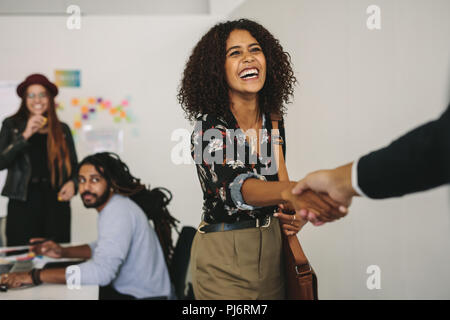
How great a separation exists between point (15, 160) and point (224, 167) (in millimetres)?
2254

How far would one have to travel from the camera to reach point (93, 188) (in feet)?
6.72

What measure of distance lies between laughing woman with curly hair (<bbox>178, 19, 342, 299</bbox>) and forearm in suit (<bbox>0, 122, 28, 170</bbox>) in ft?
6.21

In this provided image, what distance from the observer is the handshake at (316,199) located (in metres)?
1.15

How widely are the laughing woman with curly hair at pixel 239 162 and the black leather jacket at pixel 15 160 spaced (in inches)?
70.9

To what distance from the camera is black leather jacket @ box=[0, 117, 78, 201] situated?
9.47 feet

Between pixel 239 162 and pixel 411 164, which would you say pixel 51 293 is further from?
pixel 411 164

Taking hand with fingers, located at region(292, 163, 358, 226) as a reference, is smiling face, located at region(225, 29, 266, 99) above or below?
above

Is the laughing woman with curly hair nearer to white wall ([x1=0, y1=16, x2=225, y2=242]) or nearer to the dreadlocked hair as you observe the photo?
the dreadlocked hair

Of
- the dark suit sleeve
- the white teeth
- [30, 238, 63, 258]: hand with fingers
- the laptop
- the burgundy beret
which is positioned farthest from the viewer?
the burgundy beret

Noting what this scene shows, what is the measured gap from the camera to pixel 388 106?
169 centimetres

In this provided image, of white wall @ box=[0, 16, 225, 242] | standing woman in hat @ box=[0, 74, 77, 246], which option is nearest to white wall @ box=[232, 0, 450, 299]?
standing woman in hat @ box=[0, 74, 77, 246]

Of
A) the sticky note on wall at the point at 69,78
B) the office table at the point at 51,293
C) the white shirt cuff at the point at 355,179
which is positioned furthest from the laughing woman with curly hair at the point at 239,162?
the sticky note on wall at the point at 69,78

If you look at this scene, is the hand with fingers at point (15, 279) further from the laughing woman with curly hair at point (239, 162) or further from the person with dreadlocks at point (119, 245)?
the laughing woman with curly hair at point (239, 162)
